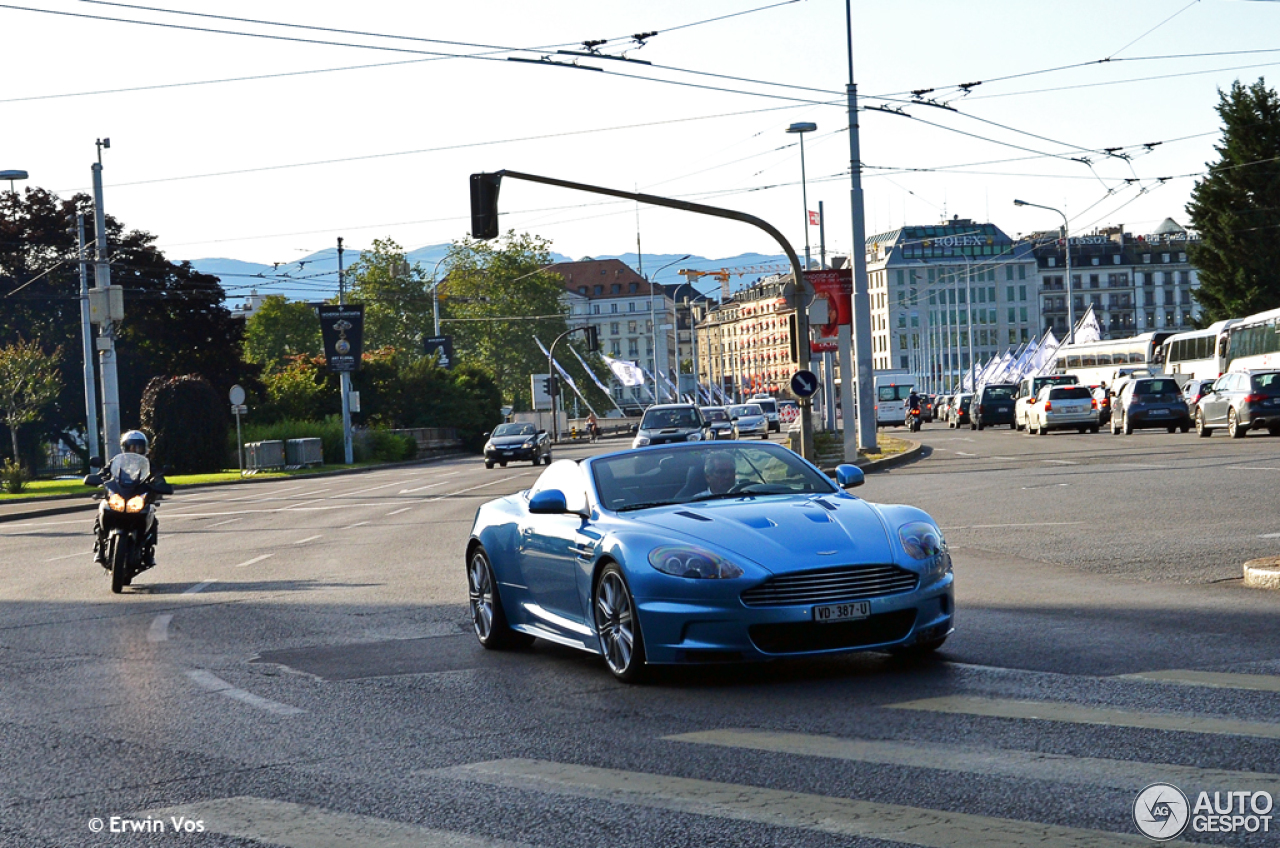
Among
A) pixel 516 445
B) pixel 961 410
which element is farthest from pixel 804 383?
pixel 961 410

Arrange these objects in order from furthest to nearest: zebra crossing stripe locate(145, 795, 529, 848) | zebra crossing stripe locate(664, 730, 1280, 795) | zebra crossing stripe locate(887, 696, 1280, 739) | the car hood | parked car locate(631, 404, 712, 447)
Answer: parked car locate(631, 404, 712, 447) → the car hood → zebra crossing stripe locate(887, 696, 1280, 739) → zebra crossing stripe locate(664, 730, 1280, 795) → zebra crossing stripe locate(145, 795, 529, 848)

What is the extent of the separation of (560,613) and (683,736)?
257 centimetres

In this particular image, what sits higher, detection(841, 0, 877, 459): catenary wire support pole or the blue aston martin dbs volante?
detection(841, 0, 877, 459): catenary wire support pole

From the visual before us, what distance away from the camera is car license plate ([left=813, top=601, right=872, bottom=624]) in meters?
8.26

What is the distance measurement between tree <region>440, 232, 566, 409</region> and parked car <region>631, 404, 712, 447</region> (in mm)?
89848

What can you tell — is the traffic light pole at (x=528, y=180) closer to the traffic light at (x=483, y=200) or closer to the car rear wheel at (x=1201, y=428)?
the traffic light at (x=483, y=200)

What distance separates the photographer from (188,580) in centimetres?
1736

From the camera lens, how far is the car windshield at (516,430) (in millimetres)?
55125

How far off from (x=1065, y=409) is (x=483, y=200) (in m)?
28.9

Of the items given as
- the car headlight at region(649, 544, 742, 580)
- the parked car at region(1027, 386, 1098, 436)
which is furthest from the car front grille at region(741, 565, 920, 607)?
the parked car at region(1027, 386, 1098, 436)

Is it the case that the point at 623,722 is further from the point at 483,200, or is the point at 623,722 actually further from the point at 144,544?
the point at 483,200

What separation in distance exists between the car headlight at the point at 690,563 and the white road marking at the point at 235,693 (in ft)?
6.51

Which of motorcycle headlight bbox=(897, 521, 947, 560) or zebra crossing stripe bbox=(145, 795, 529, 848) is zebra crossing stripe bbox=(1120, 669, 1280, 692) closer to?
motorcycle headlight bbox=(897, 521, 947, 560)

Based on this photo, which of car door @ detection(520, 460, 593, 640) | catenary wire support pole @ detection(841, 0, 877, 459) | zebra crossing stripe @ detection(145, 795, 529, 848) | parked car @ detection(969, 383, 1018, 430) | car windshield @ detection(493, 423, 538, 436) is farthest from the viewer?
parked car @ detection(969, 383, 1018, 430)
